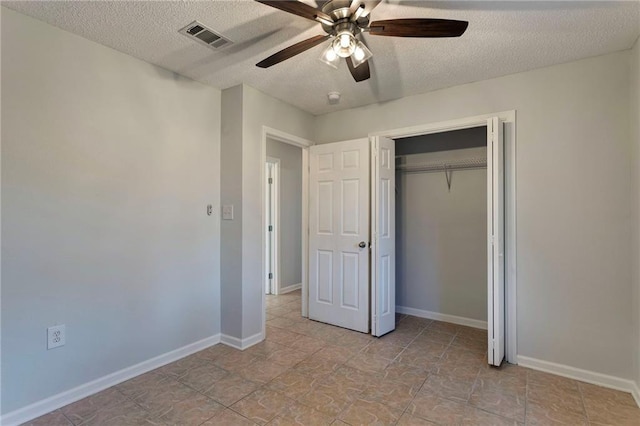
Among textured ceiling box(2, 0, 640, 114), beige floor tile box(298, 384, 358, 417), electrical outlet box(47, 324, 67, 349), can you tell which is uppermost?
textured ceiling box(2, 0, 640, 114)

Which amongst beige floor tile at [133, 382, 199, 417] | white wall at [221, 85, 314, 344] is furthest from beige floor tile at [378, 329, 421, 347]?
beige floor tile at [133, 382, 199, 417]

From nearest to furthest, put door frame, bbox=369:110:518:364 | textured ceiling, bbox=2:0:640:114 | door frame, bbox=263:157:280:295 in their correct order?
textured ceiling, bbox=2:0:640:114
door frame, bbox=369:110:518:364
door frame, bbox=263:157:280:295

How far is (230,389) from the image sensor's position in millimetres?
2328

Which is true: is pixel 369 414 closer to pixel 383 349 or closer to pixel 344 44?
pixel 383 349

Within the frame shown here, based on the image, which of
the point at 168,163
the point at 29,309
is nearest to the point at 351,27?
the point at 168,163

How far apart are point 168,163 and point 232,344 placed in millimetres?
1764

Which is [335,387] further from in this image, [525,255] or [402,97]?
[402,97]

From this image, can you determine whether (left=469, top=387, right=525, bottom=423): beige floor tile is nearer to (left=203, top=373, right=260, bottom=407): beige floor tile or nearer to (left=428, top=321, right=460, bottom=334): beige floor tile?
(left=428, top=321, right=460, bottom=334): beige floor tile

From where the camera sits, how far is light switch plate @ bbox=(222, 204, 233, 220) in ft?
10.2

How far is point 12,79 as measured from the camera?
195 centimetres

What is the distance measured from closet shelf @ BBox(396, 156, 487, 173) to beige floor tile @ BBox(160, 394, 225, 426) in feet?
10.4

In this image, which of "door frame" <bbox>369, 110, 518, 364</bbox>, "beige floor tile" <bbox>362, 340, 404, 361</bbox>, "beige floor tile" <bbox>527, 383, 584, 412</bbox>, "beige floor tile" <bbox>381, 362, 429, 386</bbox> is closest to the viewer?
"beige floor tile" <bbox>527, 383, 584, 412</bbox>

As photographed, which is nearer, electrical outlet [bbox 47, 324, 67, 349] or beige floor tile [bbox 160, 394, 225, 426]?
beige floor tile [bbox 160, 394, 225, 426]

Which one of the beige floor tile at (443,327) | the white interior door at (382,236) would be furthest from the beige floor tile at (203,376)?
the beige floor tile at (443,327)
